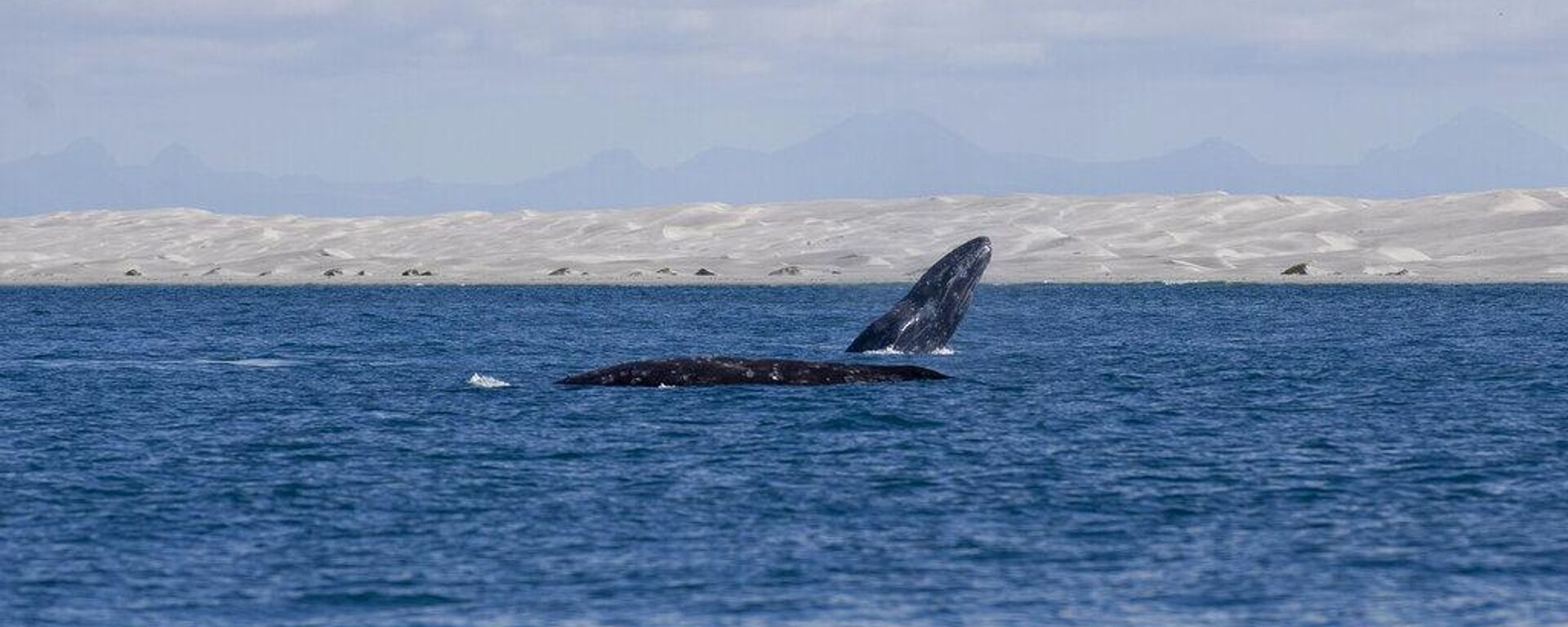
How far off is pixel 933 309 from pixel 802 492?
20.4 metres

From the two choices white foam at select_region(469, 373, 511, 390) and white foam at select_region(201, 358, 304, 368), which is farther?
white foam at select_region(201, 358, 304, 368)

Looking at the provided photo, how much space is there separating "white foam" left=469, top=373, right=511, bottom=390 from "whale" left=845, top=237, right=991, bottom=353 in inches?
336

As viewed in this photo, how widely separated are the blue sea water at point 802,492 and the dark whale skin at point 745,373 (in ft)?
2.83

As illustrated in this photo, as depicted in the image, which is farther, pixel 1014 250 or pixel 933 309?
pixel 1014 250

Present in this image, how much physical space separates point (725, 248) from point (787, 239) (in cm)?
607

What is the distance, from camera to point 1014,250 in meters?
159

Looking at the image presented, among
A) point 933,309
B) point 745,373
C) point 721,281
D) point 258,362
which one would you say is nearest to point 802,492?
point 745,373

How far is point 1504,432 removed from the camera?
3250 cm

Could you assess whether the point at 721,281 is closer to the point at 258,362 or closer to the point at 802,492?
the point at 258,362

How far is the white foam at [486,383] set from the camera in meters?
43.0

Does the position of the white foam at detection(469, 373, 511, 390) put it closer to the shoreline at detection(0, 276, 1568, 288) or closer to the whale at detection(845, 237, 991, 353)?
the whale at detection(845, 237, 991, 353)

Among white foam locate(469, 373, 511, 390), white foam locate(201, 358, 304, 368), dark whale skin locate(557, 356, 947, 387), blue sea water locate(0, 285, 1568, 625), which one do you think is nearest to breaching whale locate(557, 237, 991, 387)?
dark whale skin locate(557, 356, 947, 387)

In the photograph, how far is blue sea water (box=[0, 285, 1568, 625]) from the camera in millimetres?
19922

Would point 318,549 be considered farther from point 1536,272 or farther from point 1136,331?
point 1536,272
